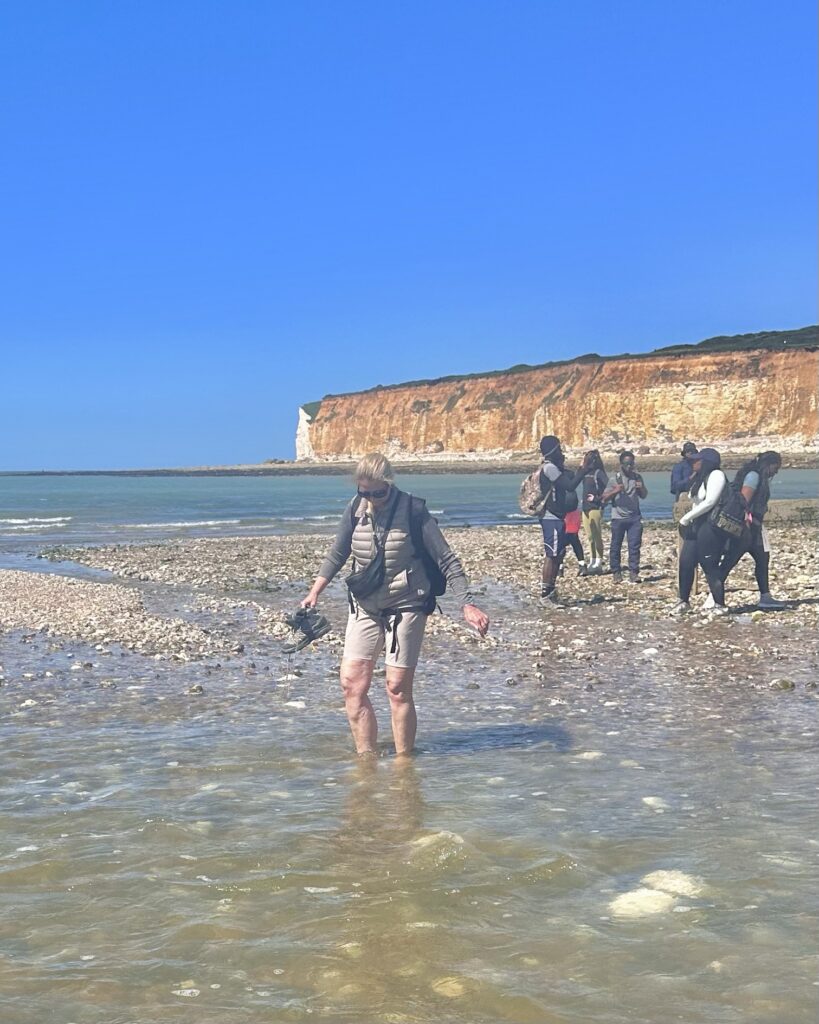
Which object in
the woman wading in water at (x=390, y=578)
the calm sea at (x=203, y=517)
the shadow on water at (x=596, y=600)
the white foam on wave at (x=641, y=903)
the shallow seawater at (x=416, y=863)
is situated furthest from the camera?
the calm sea at (x=203, y=517)

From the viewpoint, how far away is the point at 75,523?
50438 millimetres

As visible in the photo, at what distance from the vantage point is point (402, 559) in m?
7.65

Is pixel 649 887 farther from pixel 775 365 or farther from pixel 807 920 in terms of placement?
pixel 775 365

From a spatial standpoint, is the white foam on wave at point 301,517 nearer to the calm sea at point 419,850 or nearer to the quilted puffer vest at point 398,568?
the calm sea at point 419,850

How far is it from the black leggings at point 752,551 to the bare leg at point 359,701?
28.2 feet

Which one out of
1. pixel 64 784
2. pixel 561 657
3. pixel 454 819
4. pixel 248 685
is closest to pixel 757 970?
pixel 454 819

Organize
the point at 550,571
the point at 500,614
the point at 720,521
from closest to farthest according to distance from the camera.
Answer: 1. the point at 720,521
2. the point at 500,614
3. the point at 550,571

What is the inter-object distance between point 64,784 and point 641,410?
12840 centimetres

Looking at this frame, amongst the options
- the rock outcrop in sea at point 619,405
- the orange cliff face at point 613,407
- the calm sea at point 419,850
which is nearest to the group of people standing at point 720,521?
the calm sea at point 419,850

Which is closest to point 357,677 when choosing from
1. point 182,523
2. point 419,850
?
point 419,850

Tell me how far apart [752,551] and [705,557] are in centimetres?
79

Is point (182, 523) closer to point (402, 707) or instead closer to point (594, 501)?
point (594, 501)

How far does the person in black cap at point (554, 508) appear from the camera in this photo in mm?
16789

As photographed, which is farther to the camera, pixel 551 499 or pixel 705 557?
pixel 551 499
